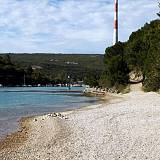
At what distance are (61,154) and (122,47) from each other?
96.3 meters

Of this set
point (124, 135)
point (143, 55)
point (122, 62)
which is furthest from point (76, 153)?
point (122, 62)

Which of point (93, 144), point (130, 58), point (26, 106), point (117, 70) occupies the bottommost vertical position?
point (26, 106)

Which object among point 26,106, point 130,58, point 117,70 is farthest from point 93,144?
point 117,70

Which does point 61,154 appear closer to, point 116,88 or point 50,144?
point 50,144

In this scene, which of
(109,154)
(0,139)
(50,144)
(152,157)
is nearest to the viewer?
(152,157)

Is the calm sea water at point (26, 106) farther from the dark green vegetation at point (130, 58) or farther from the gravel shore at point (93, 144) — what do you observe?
the dark green vegetation at point (130, 58)

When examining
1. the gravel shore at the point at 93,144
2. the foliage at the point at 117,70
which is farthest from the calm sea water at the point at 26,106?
the foliage at the point at 117,70

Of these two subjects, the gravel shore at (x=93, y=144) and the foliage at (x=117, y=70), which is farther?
the foliage at (x=117, y=70)

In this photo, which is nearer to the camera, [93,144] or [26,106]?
[93,144]

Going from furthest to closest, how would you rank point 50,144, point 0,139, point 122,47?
point 122,47 < point 0,139 < point 50,144

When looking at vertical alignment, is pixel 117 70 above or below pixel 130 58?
below

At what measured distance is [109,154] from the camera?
60.0 ft

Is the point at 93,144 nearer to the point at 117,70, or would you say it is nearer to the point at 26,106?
the point at 26,106

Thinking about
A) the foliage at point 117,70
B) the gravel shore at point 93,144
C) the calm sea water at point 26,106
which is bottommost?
the calm sea water at point 26,106
